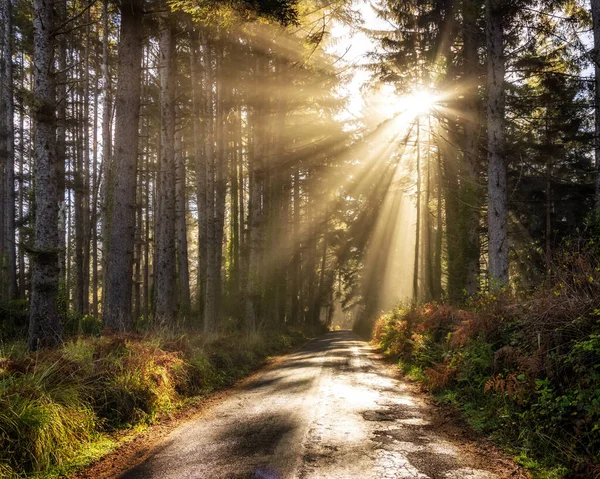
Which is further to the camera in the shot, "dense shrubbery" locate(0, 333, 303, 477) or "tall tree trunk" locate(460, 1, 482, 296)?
"tall tree trunk" locate(460, 1, 482, 296)

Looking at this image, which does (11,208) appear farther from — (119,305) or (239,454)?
(239,454)

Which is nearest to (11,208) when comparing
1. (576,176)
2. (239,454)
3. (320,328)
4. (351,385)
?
(351,385)

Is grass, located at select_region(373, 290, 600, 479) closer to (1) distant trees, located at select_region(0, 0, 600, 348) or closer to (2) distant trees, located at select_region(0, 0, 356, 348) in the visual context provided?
(1) distant trees, located at select_region(0, 0, 600, 348)

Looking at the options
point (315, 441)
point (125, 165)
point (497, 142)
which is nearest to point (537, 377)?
point (315, 441)

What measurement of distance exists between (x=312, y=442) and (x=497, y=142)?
9.69 metres

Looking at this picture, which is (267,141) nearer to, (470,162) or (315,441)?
(470,162)

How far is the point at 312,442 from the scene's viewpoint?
5160 mm

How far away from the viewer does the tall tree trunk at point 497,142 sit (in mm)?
11461

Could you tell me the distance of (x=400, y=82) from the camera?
61.6 ft

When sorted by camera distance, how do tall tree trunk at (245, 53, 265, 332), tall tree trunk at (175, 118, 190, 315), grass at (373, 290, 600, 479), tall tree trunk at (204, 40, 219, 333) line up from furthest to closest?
tall tree trunk at (245, 53, 265, 332), tall tree trunk at (175, 118, 190, 315), tall tree trunk at (204, 40, 219, 333), grass at (373, 290, 600, 479)

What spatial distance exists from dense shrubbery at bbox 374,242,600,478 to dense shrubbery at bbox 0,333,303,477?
16.2 ft

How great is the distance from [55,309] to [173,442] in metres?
4.36

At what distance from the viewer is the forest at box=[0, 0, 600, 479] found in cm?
548

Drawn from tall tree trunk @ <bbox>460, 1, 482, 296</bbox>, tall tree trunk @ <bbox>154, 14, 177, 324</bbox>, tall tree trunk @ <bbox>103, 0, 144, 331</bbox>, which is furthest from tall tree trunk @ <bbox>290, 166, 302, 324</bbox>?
tall tree trunk @ <bbox>103, 0, 144, 331</bbox>
